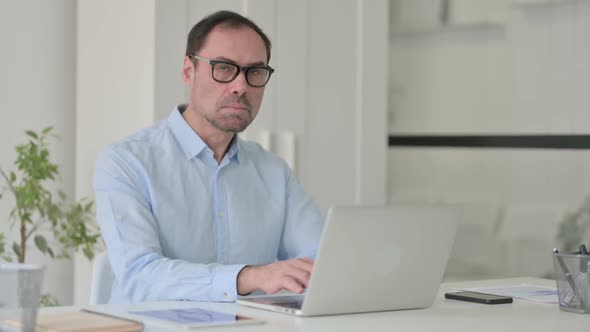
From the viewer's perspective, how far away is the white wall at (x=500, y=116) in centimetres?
382

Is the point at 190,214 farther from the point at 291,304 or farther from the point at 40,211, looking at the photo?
the point at 40,211

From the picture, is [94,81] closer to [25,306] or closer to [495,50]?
[495,50]

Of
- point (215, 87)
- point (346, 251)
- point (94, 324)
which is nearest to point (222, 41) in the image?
point (215, 87)

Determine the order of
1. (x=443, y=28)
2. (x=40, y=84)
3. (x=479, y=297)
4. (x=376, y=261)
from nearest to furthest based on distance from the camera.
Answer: (x=376, y=261) → (x=479, y=297) → (x=40, y=84) → (x=443, y=28)

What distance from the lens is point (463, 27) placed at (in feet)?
13.9

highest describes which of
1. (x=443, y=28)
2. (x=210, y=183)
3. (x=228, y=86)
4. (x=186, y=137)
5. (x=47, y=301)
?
(x=443, y=28)

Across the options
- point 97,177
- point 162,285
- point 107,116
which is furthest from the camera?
point 107,116

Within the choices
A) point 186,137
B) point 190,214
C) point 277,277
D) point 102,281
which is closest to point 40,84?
point 186,137

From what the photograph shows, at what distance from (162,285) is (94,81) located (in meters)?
1.66

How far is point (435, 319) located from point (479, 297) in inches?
12.7

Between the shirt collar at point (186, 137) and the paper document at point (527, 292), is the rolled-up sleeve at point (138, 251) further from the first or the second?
the paper document at point (527, 292)

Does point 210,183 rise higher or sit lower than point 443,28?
lower

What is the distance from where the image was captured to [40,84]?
379 centimetres

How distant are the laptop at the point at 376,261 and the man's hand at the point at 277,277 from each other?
0.03 metres
